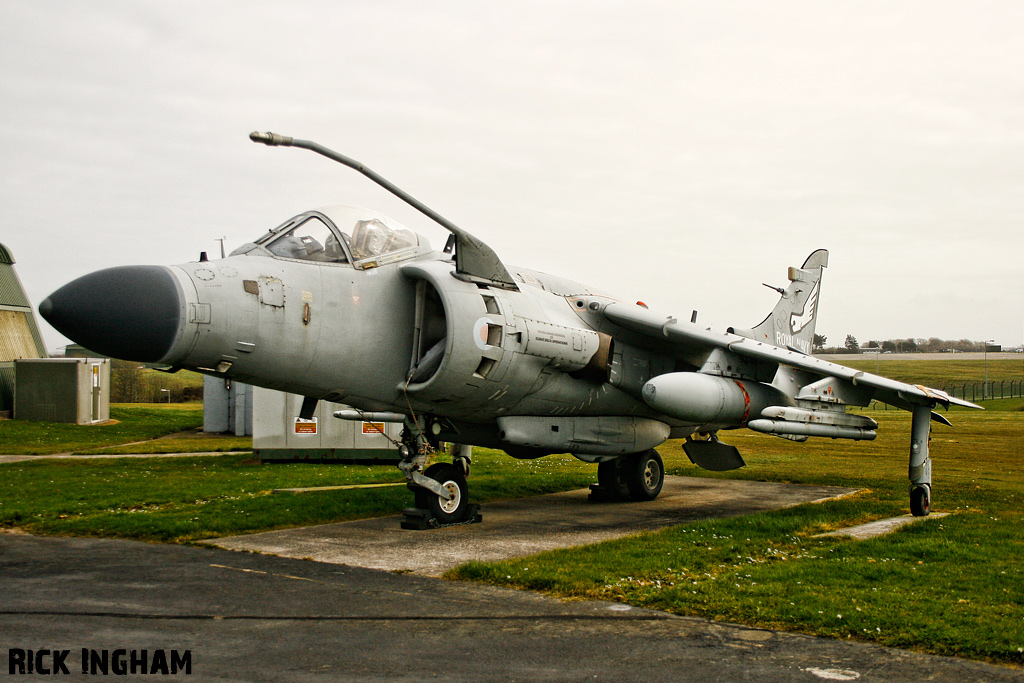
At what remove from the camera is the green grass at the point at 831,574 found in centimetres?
559

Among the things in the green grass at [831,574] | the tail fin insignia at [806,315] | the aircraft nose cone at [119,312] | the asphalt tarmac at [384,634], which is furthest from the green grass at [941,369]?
the aircraft nose cone at [119,312]

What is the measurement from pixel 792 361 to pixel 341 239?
6.08m

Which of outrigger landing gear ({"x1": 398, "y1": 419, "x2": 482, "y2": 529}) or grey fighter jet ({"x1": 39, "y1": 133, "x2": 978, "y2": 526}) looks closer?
grey fighter jet ({"x1": 39, "y1": 133, "x2": 978, "y2": 526})

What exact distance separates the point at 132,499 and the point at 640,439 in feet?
24.7

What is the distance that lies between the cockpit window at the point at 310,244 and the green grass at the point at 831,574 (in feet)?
11.8

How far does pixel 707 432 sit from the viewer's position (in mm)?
13773

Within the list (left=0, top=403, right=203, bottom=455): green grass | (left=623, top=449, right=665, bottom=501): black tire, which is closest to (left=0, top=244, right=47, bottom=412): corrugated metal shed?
(left=0, top=403, right=203, bottom=455): green grass

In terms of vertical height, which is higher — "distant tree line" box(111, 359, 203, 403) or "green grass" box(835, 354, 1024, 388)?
"green grass" box(835, 354, 1024, 388)

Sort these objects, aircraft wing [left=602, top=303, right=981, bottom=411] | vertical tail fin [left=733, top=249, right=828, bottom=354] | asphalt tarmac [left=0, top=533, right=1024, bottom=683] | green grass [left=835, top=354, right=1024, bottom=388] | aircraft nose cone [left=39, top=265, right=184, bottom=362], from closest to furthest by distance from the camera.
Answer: asphalt tarmac [left=0, top=533, right=1024, bottom=683], aircraft nose cone [left=39, top=265, right=184, bottom=362], aircraft wing [left=602, top=303, right=981, bottom=411], vertical tail fin [left=733, top=249, right=828, bottom=354], green grass [left=835, top=354, right=1024, bottom=388]

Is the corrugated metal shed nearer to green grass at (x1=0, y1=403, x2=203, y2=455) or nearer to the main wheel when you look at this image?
green grass at (x1=0, y1=403, x2=203, y2=455)

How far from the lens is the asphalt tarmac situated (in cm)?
466

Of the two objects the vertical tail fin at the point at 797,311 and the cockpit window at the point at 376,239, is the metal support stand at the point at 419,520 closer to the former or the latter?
the cockpit window at the point at 376,239

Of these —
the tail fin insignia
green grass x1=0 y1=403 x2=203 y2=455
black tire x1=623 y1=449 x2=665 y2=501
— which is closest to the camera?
black tire x1=623 y1=449 x2=665 y2=501

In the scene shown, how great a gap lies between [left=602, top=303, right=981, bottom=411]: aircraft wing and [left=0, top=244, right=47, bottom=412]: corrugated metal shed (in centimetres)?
3294
